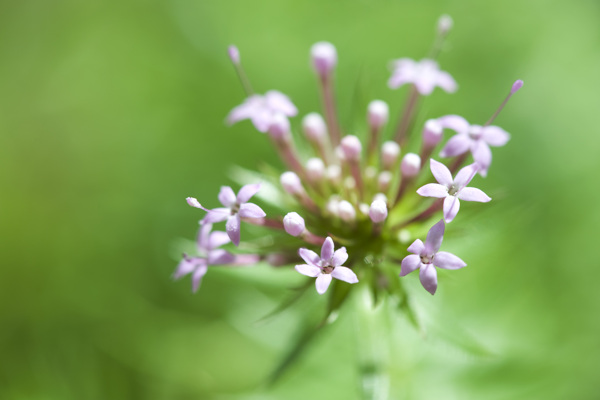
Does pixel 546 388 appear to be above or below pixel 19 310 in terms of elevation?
above

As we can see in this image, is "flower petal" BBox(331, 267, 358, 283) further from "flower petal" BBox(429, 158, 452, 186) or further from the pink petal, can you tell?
"flower petal" BBox(429, 158, 452, 186)

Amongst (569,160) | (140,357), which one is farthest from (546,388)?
(140,357)

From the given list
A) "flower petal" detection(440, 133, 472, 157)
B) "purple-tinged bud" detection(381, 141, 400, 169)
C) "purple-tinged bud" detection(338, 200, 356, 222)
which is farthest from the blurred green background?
"flower petal" detection(440, 133, 472, 157)

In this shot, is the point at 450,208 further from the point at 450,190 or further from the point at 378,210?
the point at 378,210

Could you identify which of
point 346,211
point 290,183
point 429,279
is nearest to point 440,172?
point 429,279

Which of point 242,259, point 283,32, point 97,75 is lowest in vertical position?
point 242,259

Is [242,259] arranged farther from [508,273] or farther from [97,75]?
[97,75]

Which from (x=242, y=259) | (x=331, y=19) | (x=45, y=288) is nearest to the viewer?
(x=242, y=259)
